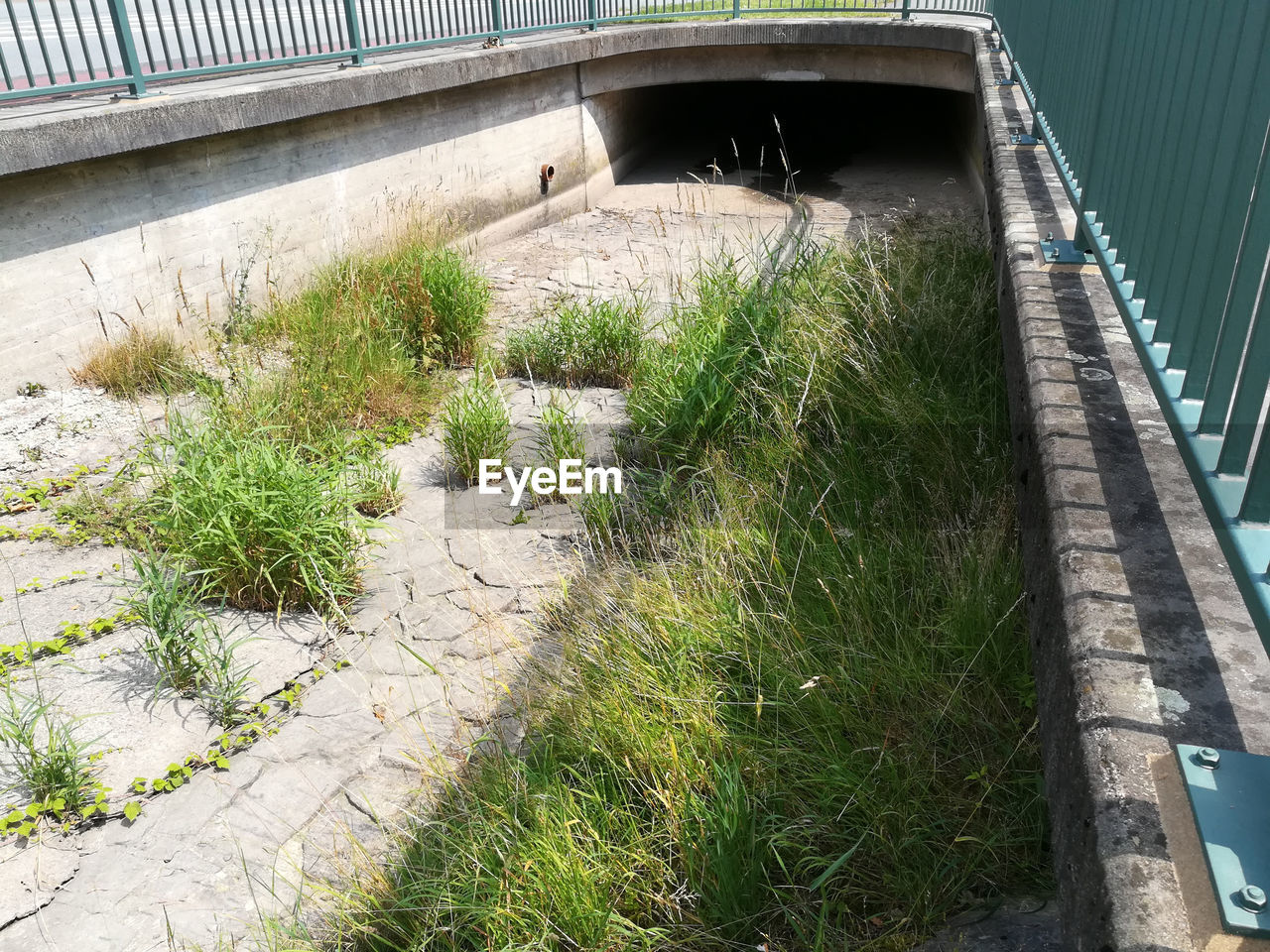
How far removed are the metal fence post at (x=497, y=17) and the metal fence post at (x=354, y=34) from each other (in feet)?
6.44

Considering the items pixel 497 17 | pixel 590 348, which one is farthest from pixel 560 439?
pixel 497 17

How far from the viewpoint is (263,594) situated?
4.00m

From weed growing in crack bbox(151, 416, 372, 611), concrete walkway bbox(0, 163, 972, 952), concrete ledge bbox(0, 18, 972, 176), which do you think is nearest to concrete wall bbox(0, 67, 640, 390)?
concrete ledge bbox(0, 18, 972, 176)

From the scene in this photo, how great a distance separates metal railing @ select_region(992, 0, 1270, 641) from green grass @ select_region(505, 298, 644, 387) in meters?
3.07

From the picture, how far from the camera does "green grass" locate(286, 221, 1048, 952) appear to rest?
7.38ft

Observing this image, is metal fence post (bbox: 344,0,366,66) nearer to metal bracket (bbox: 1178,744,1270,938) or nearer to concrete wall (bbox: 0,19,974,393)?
concrete wall (bbox: 0,19,974,393)

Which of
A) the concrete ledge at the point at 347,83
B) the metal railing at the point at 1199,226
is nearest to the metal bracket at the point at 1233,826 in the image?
the metal railing at the point at 1199,226

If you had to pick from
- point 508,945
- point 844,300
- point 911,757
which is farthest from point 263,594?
point 844,300

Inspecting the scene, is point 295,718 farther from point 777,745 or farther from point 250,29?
point 250,29

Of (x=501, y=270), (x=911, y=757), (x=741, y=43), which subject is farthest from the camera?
(x=741, y=43)

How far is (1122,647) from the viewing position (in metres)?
1.61

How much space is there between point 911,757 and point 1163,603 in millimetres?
869

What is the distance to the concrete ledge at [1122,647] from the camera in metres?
1.31

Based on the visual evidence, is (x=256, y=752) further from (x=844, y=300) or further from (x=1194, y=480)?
(x=844, y=300)
